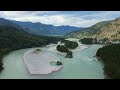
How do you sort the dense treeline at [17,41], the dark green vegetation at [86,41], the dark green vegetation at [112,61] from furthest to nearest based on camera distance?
the dense treeline at [17,41] → the dark green vegetation at [86,41] → the dark green vegetation at [112,61]

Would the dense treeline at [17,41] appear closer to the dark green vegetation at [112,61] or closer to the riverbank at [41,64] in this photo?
the riverbank at [41,64]

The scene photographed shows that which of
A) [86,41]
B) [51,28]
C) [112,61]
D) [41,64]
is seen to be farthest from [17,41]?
[112,61]

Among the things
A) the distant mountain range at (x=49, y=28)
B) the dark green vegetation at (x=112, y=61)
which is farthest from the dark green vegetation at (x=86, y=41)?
the distant mountain range at (x=49, y=28)

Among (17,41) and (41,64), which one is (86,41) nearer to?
(41,64)

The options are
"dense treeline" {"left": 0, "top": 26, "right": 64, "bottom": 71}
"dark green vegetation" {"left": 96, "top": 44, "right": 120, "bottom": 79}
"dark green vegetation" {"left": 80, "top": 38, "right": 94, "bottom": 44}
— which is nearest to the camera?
"dark green vegetation" {"left": 96, "top": 44, "right": 120, "bottom": 79}

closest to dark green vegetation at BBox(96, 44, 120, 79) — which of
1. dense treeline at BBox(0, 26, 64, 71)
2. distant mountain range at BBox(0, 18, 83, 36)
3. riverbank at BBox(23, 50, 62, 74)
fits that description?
distant mountain range at BBox(0, 18, 83, 36)

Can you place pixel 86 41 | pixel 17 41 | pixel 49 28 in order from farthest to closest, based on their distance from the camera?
pixel 17 41 → pixel 86 41 → pixel 49 28

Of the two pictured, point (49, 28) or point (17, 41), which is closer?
point (49, 28)

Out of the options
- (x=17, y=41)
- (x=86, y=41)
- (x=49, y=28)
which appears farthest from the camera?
(x=17, y=41)

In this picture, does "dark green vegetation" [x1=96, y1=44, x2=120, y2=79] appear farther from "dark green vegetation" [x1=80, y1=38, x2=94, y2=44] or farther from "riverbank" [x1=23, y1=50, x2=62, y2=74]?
"riverbank" [x1=23, y1=50, x2=62, y2=74]

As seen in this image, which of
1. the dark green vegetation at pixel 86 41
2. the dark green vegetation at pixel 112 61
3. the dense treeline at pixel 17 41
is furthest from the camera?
the dense treeline at pixel 17 41
